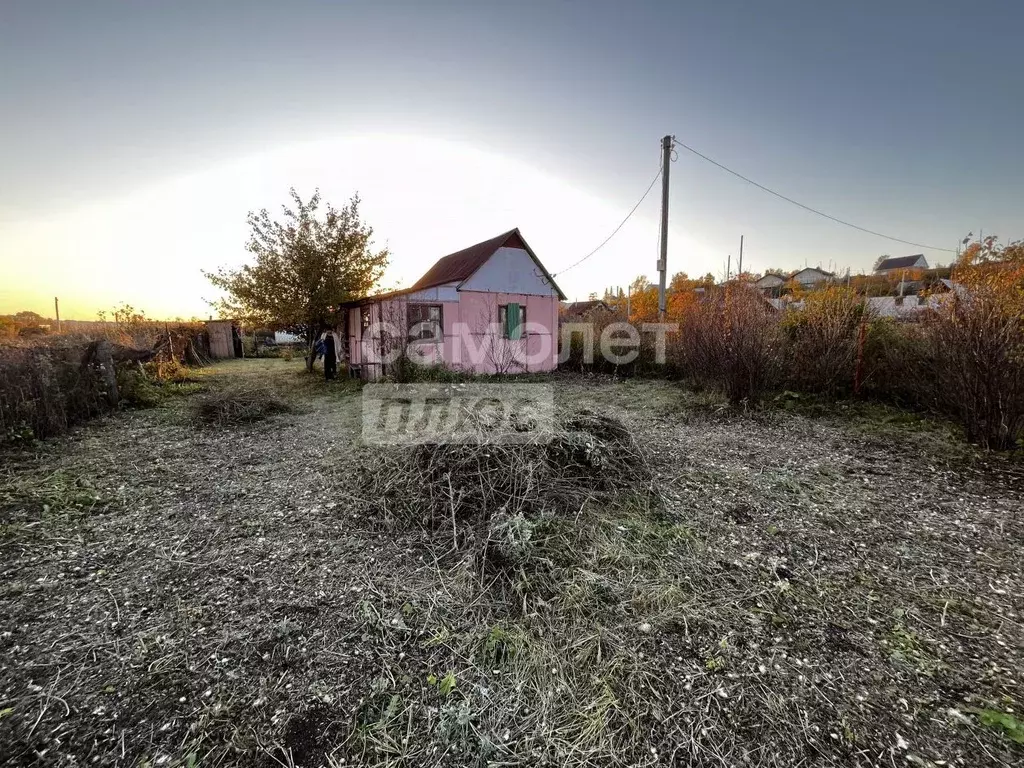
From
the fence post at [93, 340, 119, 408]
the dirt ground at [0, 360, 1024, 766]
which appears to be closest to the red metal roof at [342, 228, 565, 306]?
the fence post at [93, 340, 119, 408]

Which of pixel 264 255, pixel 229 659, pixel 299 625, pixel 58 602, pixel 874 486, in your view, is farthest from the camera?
pixel 264 255

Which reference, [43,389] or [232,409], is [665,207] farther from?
[43,389]

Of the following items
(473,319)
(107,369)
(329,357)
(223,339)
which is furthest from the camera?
(223,339)

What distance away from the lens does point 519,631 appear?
2158 mm

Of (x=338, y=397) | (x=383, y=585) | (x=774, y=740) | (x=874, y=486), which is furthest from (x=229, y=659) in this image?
(x=338, y=397)

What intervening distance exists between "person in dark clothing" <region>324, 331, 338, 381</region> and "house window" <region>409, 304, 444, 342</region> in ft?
10.9

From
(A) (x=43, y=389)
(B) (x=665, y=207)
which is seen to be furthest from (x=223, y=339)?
(B) (x=665, y=207)

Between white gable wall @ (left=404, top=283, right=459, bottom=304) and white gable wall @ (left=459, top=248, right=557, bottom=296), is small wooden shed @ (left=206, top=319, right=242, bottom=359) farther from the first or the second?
white gable wall @ (left=459, top=248, right=557, bottom=296)

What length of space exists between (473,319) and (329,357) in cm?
444

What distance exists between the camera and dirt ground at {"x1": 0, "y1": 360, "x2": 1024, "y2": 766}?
5.32 ft

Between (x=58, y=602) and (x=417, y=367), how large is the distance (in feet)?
24.2

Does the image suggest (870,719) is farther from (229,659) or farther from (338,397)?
(338,397)

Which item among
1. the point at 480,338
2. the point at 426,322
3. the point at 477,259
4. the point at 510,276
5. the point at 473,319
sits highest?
the point at 477,259

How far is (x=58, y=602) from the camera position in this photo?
238 centimetres
